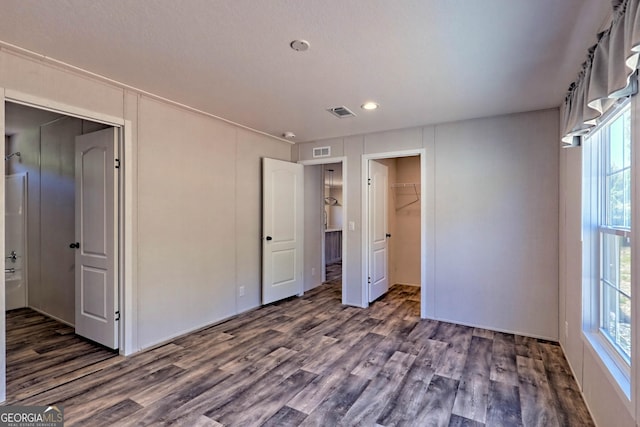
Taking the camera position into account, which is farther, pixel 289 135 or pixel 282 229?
pixel 282 229

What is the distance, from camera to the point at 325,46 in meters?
2.12

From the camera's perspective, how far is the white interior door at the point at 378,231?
4566mm

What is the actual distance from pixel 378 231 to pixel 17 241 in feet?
16.7

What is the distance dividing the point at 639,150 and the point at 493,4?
1.00 m

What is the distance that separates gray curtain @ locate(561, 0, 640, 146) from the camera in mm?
1315

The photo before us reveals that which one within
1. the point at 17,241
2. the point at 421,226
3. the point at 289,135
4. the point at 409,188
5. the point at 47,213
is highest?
the point at 289,135

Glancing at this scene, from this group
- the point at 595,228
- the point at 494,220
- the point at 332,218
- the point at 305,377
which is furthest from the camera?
the point at 332,218

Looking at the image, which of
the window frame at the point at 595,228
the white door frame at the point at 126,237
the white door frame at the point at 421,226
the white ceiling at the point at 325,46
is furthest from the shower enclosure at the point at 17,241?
the window frame at the point at 595,228

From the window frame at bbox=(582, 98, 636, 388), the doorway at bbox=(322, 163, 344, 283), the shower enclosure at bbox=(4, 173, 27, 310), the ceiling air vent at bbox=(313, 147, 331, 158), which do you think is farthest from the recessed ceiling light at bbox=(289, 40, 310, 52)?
the doorway at bbox=(322, 163, 344, 283)

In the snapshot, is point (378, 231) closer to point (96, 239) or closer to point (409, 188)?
point (409, 188)

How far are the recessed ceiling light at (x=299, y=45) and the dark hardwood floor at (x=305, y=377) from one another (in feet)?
7.98

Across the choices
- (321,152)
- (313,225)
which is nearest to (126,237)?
(321,152)

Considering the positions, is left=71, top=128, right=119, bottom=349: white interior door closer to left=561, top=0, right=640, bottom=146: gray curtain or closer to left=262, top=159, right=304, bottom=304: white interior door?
left=262, top=159, right=304, bottom=304: white interior door

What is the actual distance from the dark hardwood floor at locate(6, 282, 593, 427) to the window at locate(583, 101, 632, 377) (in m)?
0.59
